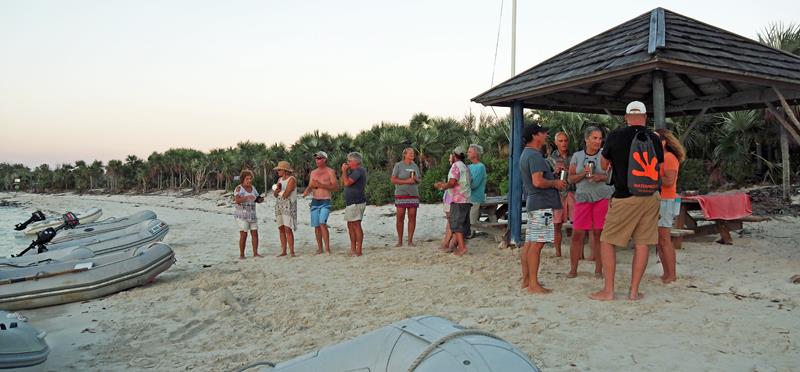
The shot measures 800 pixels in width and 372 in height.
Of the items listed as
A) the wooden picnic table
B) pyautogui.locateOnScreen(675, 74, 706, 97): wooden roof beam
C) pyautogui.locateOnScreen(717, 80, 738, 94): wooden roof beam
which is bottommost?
the wooden picnic table

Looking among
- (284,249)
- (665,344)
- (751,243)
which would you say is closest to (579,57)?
(751,243)

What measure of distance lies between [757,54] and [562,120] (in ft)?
39.1

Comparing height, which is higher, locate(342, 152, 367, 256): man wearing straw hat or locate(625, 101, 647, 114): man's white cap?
locate(625, 101, 647, 114): man's white cap

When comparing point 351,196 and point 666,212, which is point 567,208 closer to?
point 666,212

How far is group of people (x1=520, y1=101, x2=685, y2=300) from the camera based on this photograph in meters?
4.59

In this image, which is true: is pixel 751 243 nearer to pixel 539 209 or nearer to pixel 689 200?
pixel 689 200

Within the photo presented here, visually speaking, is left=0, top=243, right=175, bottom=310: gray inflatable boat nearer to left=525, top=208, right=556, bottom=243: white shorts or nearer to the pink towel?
left=525, top=208, right=556, bottom=243: white shorts

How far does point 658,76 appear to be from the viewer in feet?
19.1

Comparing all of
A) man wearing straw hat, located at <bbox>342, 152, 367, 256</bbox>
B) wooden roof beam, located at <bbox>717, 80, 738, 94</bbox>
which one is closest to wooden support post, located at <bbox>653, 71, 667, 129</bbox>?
wooden roof beam, located at <bbox>717, 80, 738, 94</bbox>

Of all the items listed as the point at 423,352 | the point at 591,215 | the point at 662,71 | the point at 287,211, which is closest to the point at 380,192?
the point at 287,211

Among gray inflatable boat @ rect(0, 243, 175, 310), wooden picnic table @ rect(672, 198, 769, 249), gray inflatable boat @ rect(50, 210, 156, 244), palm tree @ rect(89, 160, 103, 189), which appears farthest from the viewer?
palm tree @ rect(89, 160, 103, 189)

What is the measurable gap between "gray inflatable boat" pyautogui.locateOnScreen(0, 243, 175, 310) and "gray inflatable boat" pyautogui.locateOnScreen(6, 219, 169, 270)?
32.2 inches

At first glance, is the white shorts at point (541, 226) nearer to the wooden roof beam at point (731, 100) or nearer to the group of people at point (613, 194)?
the group of people at point (613, 194)

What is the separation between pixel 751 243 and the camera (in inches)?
293
